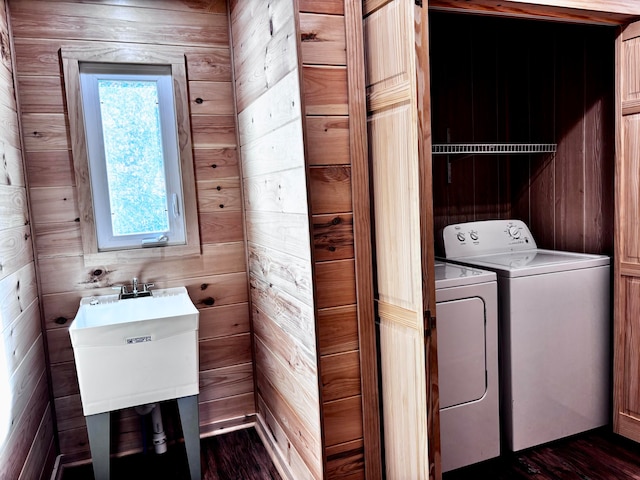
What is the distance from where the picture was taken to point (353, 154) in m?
1.67

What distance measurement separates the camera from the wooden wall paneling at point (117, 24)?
2.20m

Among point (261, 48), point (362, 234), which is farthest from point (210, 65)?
point (362, 234)

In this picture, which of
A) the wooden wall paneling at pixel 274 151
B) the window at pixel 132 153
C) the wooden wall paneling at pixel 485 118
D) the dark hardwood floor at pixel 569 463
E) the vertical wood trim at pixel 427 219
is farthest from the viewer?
the wooden wall paneling at pixel 485 118

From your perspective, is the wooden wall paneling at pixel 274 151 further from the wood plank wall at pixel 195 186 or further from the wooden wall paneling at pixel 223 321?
the wooden wall paneling at pixel 223 321

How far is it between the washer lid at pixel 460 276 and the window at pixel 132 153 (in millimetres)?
1226

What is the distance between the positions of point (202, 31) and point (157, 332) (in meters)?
1.47

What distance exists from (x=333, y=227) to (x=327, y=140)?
0.96 ft

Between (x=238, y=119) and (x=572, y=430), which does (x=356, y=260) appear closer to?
(x=238, y=119)

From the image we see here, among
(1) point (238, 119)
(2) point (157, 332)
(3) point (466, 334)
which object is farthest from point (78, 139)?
(3) point (466, 334)

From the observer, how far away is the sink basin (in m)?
1.91

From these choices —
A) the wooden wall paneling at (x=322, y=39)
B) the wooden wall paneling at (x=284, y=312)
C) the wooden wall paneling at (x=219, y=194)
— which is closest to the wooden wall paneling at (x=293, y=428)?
the wooden wall paneling at (x=284, y=312)

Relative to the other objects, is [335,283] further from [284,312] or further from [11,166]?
[11,166]

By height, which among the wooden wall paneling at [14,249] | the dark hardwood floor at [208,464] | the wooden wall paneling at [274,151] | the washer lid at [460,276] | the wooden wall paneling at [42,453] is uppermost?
the wooden wall paneling at [274,151]

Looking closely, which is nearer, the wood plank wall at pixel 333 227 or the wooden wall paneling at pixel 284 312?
the wood plank wall at pixel 333 227
